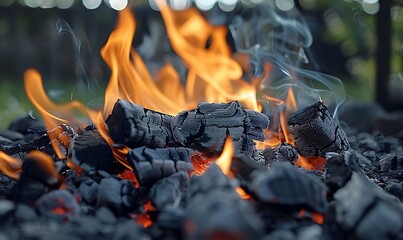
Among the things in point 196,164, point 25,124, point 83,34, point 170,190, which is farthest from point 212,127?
point 83,34

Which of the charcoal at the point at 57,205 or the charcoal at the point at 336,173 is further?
the charcoal at the point at 336,173

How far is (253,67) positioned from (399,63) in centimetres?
377

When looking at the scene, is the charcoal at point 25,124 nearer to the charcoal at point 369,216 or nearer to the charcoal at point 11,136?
the charcoal at point 11,136

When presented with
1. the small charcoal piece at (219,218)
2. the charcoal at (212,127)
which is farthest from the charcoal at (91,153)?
the small charcoal piece at (219,218)

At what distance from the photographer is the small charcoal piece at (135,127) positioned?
238cm

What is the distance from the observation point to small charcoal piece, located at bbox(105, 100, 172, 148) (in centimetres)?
238

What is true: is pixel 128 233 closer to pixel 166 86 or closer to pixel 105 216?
pixel 105 216

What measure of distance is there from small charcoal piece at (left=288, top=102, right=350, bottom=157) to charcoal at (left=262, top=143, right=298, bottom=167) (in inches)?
3.0

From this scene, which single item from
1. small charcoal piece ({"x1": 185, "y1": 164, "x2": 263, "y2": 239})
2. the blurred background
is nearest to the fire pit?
small charcoal piece ({"x1": 185, "y1": 164, "x2": 263, "y2": 239})

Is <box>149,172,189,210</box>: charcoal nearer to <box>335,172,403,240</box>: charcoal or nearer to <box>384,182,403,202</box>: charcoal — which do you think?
<box>335,172,403,240</box>: charcoal

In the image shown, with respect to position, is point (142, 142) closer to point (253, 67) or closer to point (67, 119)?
point (67, 119)

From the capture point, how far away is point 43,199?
6.52 ft

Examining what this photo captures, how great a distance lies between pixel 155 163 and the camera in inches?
88.0

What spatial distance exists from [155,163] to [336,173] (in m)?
0.74
